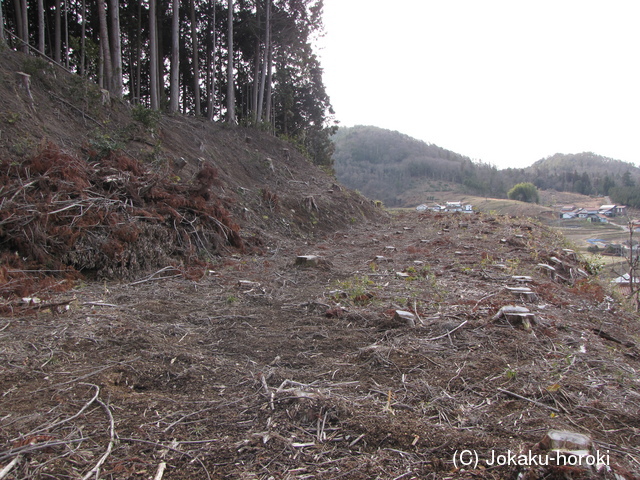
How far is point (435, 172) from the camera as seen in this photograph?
8538 centimetres

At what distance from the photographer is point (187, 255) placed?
19.2 feet

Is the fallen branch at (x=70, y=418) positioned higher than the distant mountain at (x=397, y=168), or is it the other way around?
the distant mountain at (x=397, y=168)

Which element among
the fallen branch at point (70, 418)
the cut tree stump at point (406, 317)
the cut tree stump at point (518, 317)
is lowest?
the fallen branch at point (70, 418)

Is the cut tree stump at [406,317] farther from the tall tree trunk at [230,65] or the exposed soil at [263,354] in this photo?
the tall tree trunk at [230,65]

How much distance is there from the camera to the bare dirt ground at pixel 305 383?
1.63 meters

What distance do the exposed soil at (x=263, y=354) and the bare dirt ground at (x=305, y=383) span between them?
12 millimetres

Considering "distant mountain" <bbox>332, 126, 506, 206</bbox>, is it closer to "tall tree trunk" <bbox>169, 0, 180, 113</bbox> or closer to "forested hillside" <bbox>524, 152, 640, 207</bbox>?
"forested hillside" <bbox>524, 152, 640, 207</bbox>

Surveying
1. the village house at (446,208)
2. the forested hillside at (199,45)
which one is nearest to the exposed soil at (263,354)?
the forested hillside at (199,45)

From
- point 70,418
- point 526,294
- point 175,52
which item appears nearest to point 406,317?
point 526,294

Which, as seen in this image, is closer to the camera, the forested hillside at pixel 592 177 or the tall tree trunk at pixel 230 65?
the tall tree trunk at pixel 230 65

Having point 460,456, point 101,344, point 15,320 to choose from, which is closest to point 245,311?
point 101,344

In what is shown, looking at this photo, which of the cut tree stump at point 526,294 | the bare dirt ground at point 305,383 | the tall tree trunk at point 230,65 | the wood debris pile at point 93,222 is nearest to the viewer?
the bare dirt ground at point 305,383

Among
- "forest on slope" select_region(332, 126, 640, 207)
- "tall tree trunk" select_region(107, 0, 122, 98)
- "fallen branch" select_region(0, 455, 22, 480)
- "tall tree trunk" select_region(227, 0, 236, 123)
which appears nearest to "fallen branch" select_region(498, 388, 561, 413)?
"fallen branch" select_region(0, 455, 22, 480)

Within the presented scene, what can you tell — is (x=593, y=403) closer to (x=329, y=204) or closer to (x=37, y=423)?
(x=37, y=423)
